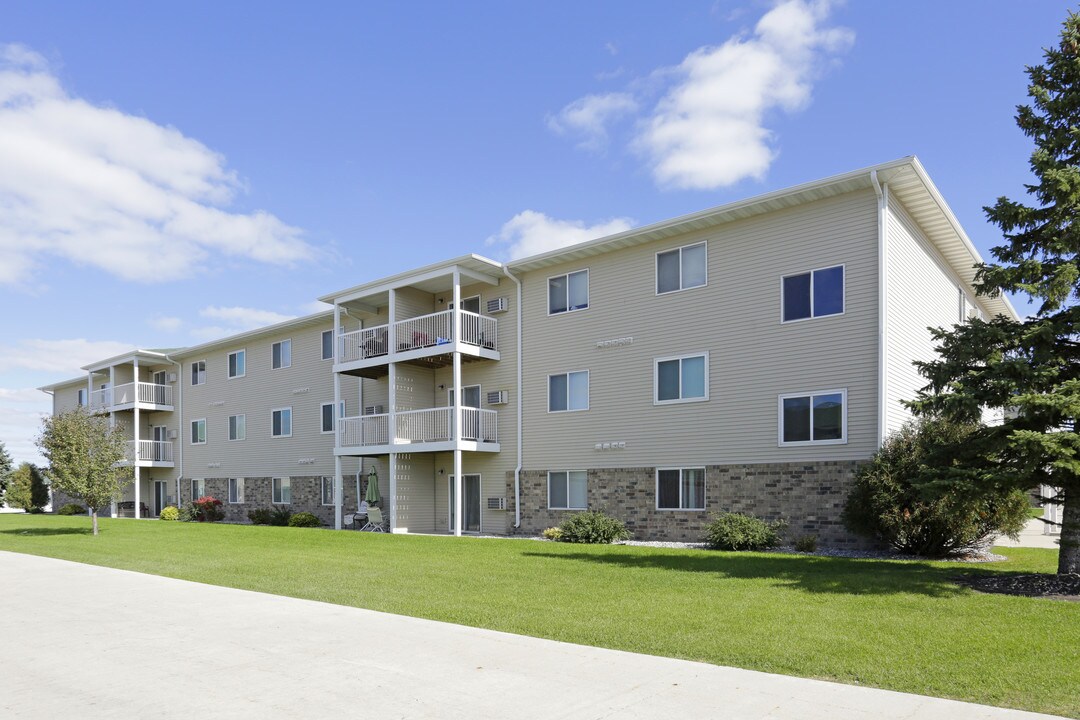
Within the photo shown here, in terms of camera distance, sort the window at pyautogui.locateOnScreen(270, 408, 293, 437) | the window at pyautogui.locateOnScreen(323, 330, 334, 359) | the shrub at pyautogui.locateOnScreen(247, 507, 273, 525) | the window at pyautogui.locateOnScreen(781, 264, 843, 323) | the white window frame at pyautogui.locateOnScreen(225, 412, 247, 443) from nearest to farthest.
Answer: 1. the window at pyautogui.locateOnScreen(781, 264, 843, 323)
2. the shrub at pyautogui.locateOnScreen(247, 507, 273, 525)
3. the window at pyautogui.locateOnScreen(323, 330, 334, 359)
4. the window at pyautogui.locateOnScreen(270, 408, 293, 437)
5. the white window frame at pyautogui.locateOnScreen(225, 412, 247, 443)

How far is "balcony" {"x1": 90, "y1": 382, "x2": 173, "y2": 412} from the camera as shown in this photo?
36.8 m

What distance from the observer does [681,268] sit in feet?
66.2

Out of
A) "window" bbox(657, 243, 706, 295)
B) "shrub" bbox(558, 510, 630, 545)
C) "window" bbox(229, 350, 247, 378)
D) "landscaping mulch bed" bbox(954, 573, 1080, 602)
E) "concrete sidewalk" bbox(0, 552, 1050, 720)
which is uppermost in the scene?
"window" bbox(657, 243, 706, 295)

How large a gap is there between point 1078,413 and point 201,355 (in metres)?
33.8

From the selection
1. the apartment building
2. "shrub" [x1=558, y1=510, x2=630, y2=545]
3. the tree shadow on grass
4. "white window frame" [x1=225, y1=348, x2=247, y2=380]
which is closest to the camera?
the tree shadow on grass

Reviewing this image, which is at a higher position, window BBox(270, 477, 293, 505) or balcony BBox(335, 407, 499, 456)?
balcony BBox(335, 407, 499, 456)

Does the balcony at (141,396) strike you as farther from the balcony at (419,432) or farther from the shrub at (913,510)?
the shrub at (913,510)

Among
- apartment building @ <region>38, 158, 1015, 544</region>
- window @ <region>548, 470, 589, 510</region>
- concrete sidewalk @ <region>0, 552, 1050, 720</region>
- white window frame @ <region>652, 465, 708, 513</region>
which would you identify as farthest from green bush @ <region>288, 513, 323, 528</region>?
concrete sidewalk @ <region>0, 552, 1050, 720</region>

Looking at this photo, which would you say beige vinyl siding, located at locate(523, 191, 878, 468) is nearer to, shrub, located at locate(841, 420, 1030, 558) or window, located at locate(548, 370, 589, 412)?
window, located at locate(548, 370, 589, 412)

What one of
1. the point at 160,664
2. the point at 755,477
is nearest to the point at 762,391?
the point at 755,477

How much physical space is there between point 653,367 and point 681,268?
8.50 ft

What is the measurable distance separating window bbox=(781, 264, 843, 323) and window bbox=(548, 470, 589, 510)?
7057mm

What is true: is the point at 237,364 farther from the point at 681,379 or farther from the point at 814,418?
the point at 814,418

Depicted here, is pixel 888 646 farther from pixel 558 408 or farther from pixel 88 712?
pixel 558 408
